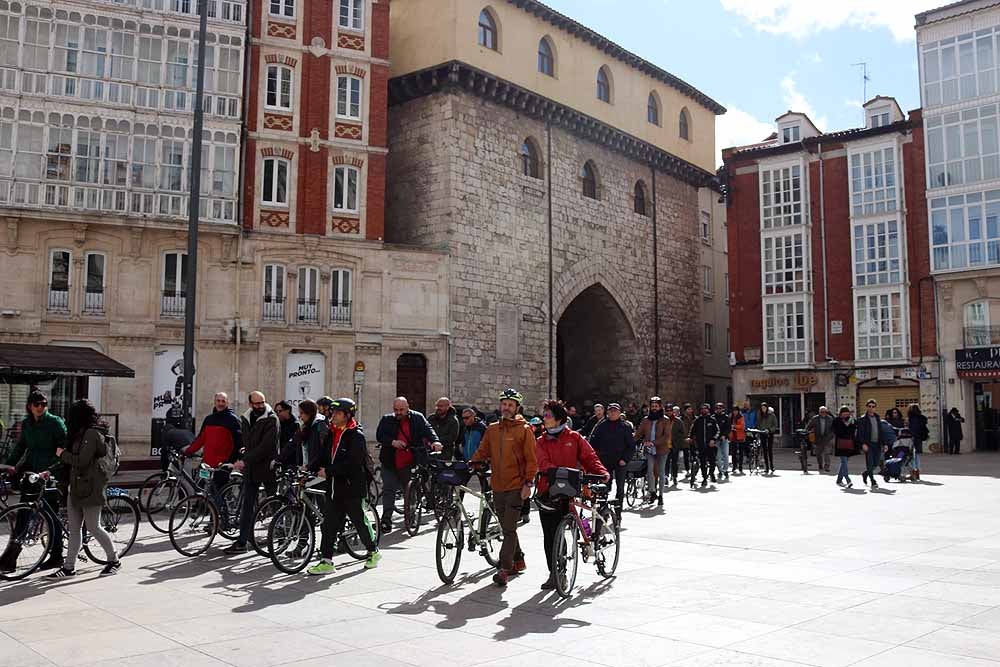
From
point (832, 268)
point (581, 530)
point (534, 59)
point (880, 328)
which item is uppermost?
point (534, 59)

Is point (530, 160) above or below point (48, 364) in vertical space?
above

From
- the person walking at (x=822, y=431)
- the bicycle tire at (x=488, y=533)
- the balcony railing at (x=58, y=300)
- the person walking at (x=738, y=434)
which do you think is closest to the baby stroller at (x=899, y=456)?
the person walking at (x=822, y=431)

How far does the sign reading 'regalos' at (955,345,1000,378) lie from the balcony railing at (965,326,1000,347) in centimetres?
21

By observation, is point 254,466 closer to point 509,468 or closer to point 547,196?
point 509,468

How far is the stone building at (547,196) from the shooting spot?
3061 cm

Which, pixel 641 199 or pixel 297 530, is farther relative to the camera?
pixel 641 199

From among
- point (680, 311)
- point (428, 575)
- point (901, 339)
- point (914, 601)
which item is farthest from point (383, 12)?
point (914, 601)

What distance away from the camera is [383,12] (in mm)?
29625

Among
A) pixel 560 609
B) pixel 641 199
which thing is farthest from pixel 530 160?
pixel 560 609

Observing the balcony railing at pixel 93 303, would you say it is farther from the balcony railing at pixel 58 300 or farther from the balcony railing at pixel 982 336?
the balcony railing at pixel 982 336

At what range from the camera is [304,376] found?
2731 cm

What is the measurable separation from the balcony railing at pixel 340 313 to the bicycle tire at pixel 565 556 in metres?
20.2

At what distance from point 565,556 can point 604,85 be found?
103ft

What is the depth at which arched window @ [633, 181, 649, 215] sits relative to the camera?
130 ft
